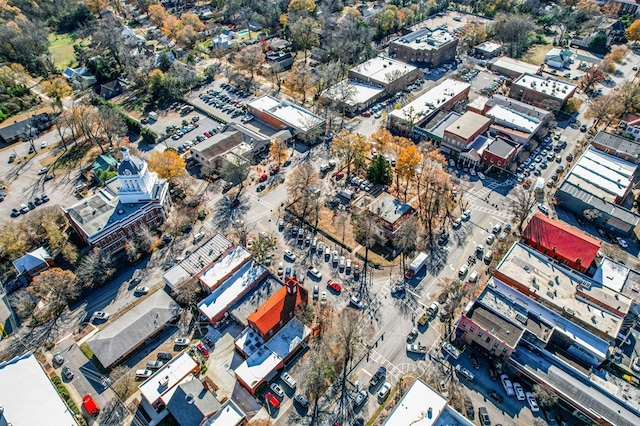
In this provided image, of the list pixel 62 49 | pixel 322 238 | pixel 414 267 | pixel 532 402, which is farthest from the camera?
pixel 62 49

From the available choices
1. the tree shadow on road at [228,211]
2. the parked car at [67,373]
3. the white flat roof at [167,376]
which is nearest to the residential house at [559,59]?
the tree shadow on road at [228,211]

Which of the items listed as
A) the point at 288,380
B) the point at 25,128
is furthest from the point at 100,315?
the point at 25,128

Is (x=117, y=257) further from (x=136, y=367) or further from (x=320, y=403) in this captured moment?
(x=320, y=403)

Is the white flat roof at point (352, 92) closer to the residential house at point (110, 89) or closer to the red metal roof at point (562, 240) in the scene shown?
the red metal roof at point (562, 240)

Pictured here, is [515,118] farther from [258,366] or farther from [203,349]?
[203,349]

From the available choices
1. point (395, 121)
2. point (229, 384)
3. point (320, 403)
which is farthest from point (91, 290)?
point (395, 121)

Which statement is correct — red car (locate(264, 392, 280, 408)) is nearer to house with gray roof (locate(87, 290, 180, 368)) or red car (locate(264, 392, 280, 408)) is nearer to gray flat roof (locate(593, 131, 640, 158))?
house with gray roof (locate(87, 290, 180, 368))
